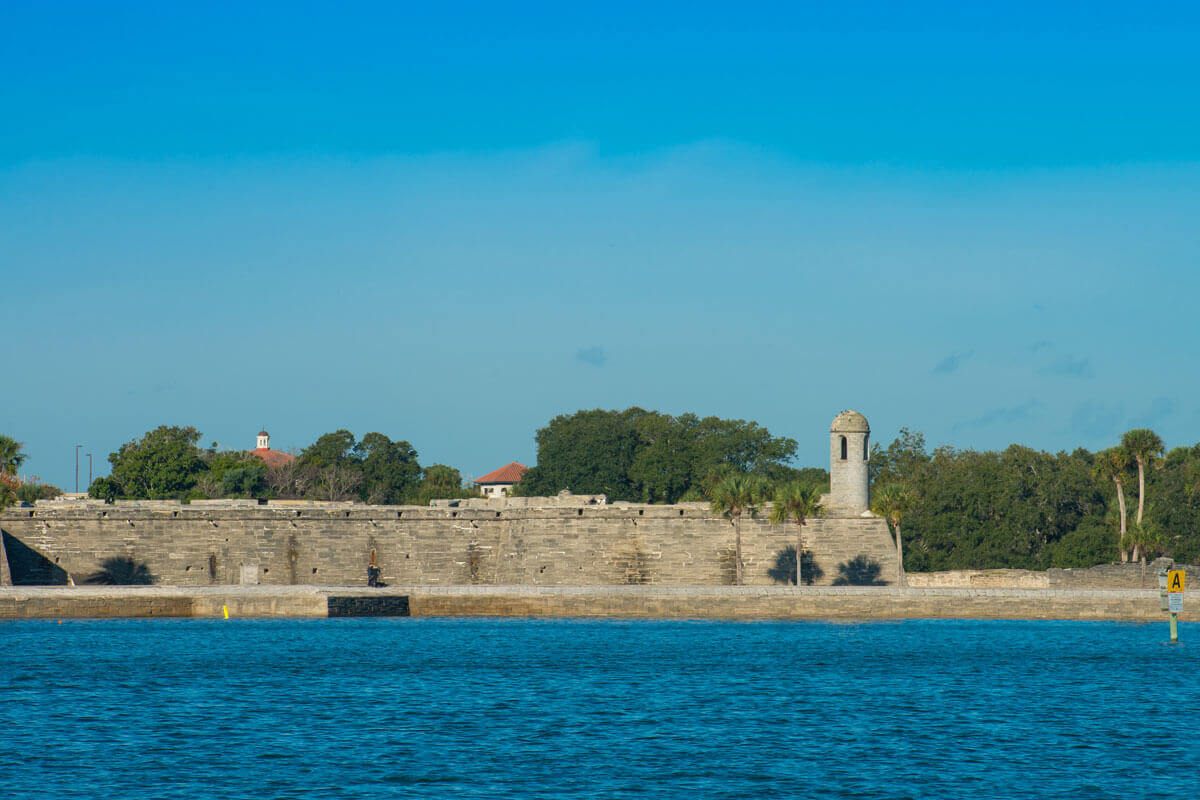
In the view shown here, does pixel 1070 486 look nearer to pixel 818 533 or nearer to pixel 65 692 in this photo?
pixel 818 533

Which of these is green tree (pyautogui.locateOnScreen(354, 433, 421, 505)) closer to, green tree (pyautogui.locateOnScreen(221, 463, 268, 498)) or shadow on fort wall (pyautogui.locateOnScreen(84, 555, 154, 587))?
green tree (pyautogui.locateOnScreen(221, 463, 268, 498))

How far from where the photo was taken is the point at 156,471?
7438 centimetres

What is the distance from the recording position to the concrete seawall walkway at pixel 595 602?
39969mm

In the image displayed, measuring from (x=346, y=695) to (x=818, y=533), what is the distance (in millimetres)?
21908

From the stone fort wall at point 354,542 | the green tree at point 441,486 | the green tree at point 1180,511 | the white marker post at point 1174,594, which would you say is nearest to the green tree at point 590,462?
the green tree at point 441,486

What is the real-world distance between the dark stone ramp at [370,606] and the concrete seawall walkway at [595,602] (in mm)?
30

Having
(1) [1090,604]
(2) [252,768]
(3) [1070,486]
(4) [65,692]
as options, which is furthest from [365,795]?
(3) [1070,486]

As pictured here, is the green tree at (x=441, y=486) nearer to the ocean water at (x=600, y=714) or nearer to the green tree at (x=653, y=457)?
the green tree at (x=653, y=457)

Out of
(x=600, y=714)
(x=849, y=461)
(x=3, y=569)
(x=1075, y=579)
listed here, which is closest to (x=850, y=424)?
(x=849, y=461)

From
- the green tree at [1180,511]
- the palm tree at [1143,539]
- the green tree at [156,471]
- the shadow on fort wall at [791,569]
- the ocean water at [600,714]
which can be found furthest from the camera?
the green tree at [156,471]

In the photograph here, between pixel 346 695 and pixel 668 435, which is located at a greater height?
pixel 668 435

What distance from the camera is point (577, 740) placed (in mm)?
22578

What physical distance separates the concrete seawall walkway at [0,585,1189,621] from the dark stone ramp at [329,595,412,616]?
3 cm

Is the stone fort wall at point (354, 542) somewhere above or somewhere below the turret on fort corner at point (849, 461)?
below
